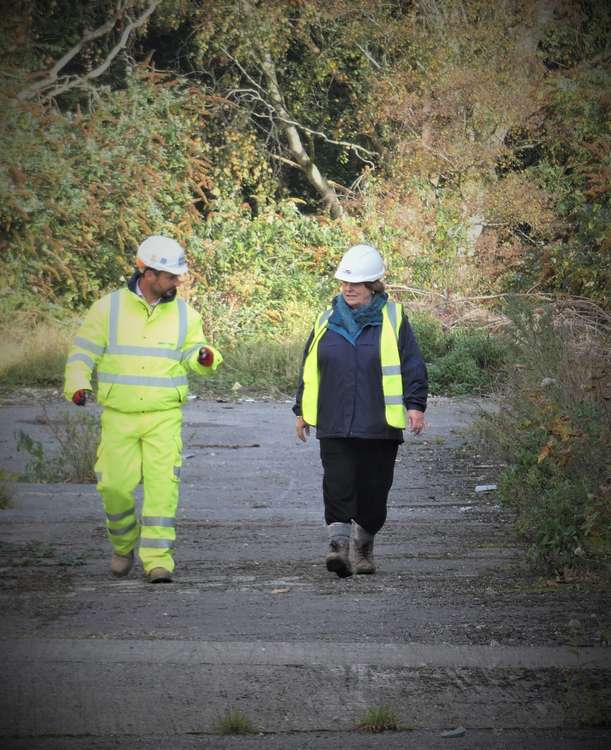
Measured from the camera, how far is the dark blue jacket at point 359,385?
7.24 meters

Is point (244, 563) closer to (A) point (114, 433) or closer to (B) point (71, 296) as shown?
(A) point (114, 433)

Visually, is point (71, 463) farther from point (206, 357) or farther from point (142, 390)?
point (206, 357)

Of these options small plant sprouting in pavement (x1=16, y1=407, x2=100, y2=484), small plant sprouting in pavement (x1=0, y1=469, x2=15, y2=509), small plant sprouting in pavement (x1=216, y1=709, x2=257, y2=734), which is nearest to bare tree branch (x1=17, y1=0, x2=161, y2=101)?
small plant sprouting in pavement (x1=16, y1=407, x2=100, y2=484)

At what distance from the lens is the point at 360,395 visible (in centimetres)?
725

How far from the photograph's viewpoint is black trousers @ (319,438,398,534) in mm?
7331

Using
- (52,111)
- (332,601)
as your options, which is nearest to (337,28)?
(52,111)

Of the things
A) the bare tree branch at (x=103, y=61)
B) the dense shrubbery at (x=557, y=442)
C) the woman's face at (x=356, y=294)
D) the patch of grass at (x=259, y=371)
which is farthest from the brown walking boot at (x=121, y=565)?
the bare tree branch at (x=103, y=61)

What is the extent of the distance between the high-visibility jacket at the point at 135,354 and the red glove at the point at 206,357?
29 mm

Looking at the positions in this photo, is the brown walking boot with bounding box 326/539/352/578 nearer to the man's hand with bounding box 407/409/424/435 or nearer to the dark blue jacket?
the dark blue jacket

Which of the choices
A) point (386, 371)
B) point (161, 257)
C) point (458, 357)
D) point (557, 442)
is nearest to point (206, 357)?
point (161, 257)

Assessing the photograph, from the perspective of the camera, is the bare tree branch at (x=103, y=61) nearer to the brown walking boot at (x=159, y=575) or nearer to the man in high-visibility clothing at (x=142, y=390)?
the man in high-visibility clothing at (x=142, y=390)

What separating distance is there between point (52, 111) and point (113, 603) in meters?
19.9

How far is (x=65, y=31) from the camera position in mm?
27156

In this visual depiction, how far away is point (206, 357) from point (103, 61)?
2119 cm
